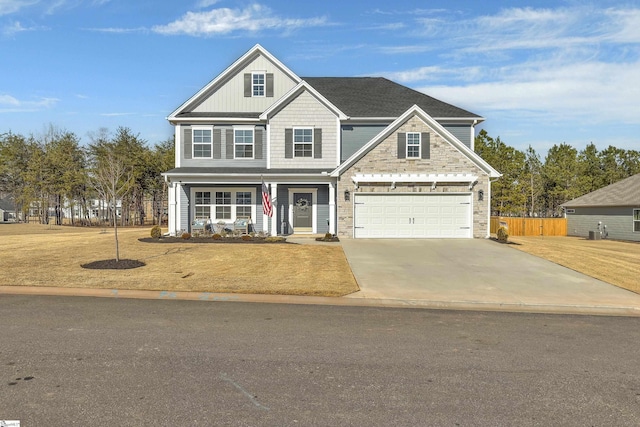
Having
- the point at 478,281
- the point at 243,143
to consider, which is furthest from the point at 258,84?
the point at 478,281

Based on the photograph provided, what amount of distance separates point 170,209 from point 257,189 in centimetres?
465

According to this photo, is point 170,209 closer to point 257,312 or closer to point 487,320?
point 257,312

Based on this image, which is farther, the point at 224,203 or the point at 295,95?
the point at 224,203

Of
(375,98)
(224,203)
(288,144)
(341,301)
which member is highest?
(375,98)

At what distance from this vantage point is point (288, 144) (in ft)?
72.1

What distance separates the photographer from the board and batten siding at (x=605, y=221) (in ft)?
86.6

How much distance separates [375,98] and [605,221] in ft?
60.4

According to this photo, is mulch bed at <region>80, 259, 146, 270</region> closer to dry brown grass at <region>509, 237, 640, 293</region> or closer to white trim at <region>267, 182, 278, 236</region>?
white trim at <region>267, 182, 278, 236</region>

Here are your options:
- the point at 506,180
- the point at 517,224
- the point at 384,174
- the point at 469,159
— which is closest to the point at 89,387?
Answer: the point at 384,174

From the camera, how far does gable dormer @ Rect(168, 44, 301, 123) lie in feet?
75.2

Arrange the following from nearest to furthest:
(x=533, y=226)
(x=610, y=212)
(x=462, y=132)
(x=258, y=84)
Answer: (x=462, y=132), (x=258, y=84), (x=610, y=212), (x=533, y=226)

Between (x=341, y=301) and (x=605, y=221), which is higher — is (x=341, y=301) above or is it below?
below

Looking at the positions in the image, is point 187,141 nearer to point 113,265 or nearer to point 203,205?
point 203,205

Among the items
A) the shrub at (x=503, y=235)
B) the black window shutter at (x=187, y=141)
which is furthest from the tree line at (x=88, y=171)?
the shrub at (x=503, y=235)
